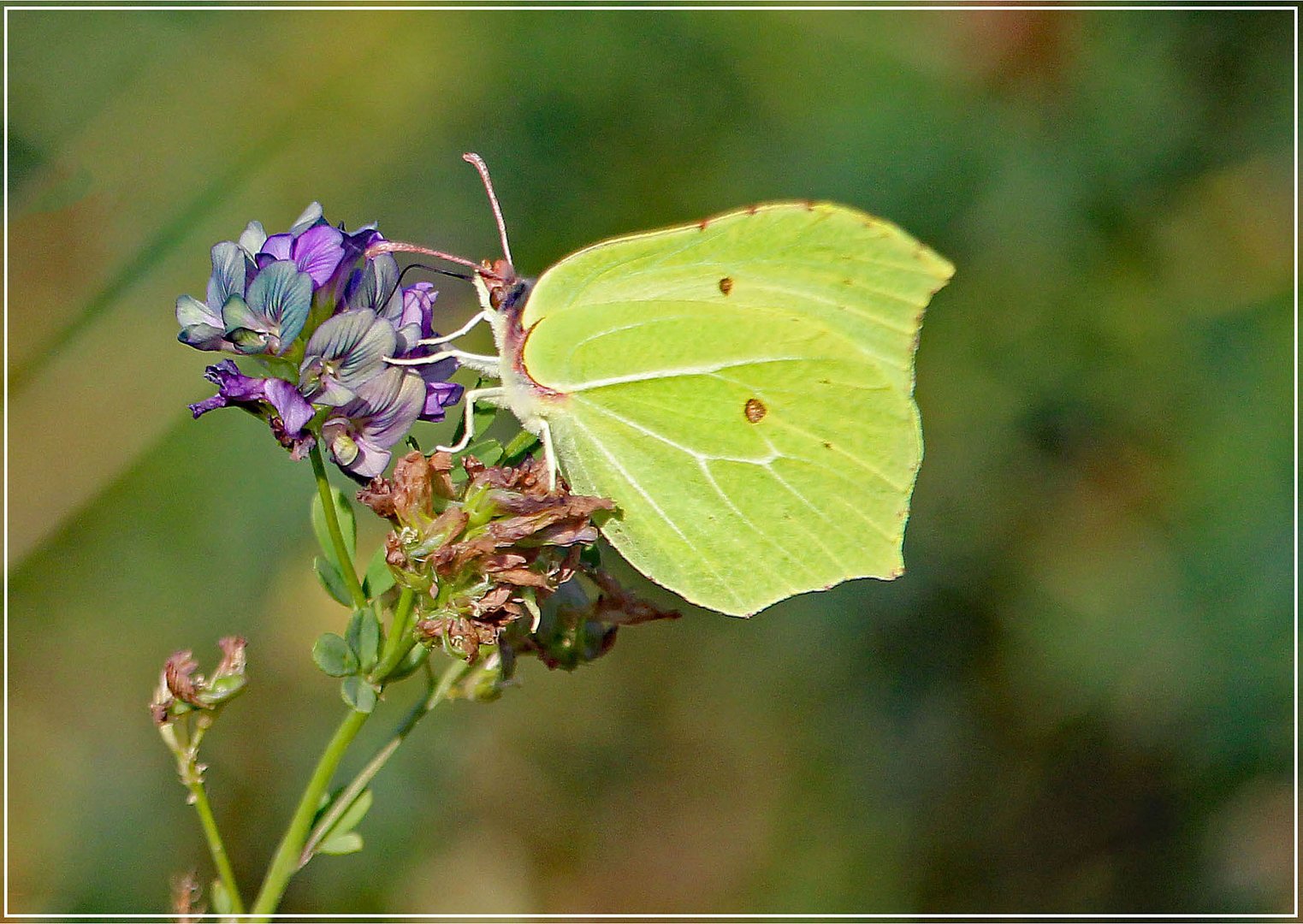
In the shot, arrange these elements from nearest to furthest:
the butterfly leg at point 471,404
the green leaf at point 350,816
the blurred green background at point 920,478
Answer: the green leaf at point 350,816 → the butterfly leg at point 471,404 → the blurred green background at point 920,478

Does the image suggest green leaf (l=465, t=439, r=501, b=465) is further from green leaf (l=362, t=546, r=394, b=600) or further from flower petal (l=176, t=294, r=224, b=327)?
flower petal (l=176, t=294, r=224, b=327)

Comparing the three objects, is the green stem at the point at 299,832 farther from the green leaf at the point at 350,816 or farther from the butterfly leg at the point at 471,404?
the butterfly leg at the point at 471,404

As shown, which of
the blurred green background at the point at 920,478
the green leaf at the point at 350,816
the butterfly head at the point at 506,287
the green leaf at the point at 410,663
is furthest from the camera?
the blurred green background at the point at 920,478

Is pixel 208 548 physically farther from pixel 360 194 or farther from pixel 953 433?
pixel 953 433

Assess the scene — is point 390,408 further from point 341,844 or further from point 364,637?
point 341,844

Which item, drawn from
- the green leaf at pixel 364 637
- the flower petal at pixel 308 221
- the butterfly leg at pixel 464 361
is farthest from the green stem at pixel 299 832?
the flower petal at pixel 308 221

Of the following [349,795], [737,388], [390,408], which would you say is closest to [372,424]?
[390,408]

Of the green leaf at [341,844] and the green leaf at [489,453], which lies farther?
the green leaf at [489,453]

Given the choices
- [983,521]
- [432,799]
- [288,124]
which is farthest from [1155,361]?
[288,124]
